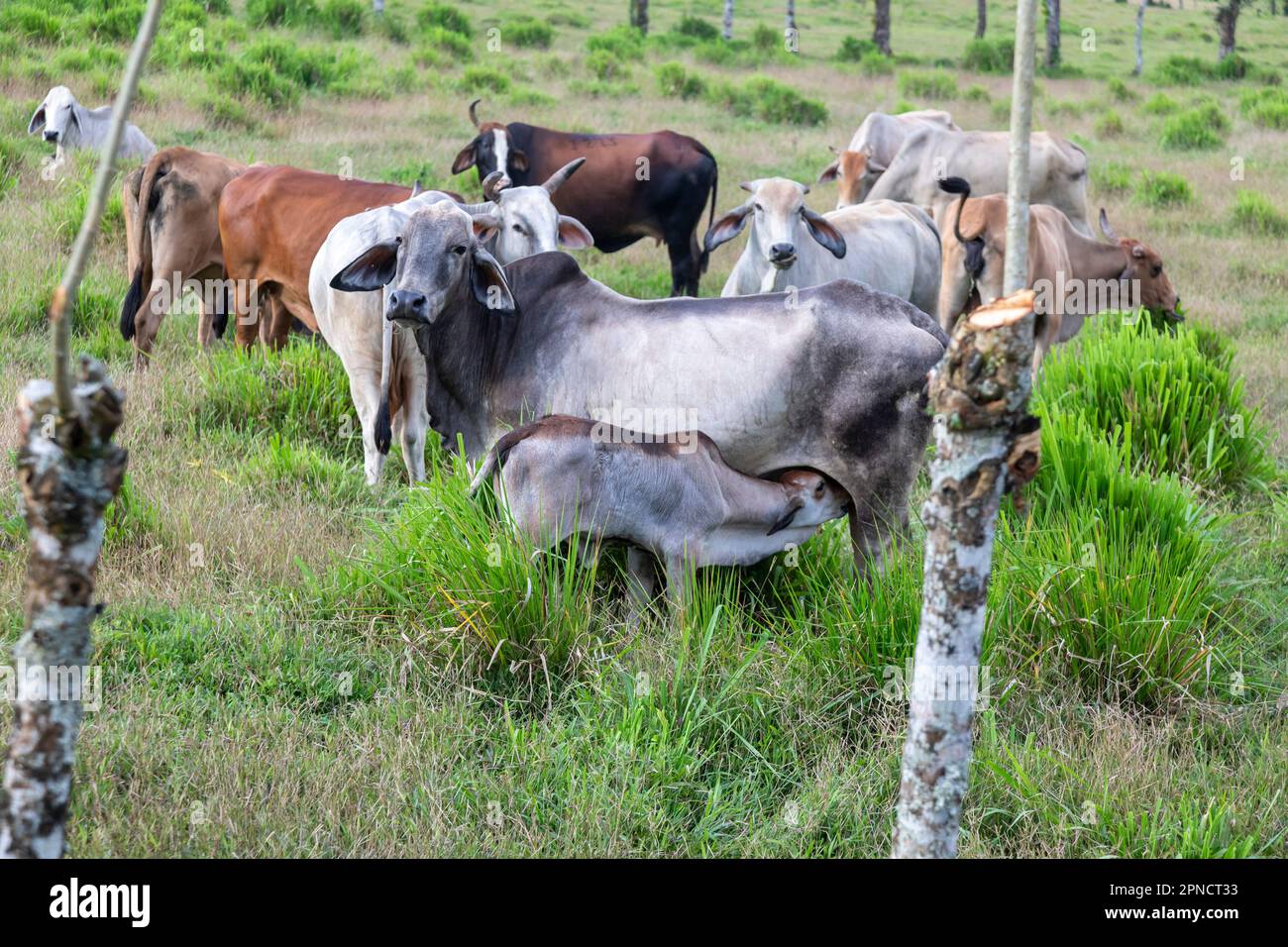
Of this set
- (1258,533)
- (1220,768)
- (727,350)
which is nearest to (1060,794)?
(1220,768)

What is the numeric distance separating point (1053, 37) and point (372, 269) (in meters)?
30.0

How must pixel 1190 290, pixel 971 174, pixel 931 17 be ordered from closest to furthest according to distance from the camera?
1. pixel 1190 290
2. pixel 971 174
3. pixel 931 17

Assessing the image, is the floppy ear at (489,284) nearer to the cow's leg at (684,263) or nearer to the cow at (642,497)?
the cow at (642,497)

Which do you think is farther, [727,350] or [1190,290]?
[1190,290]

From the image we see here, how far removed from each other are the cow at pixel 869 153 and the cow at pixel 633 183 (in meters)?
1.17

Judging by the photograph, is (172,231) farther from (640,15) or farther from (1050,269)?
(640,15)

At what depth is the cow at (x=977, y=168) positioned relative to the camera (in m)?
12.0

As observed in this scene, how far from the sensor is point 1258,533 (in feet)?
19.3

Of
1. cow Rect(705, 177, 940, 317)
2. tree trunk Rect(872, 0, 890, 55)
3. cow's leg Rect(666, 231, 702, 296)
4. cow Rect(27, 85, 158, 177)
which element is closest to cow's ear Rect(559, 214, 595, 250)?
cow Rect(705, 177, 940, 317)

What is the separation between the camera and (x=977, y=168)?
12336 mm

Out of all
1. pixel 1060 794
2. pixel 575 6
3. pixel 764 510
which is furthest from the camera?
pixel 575 6

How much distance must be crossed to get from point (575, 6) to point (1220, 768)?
111 feet

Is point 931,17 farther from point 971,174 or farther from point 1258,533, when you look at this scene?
point 1258,533

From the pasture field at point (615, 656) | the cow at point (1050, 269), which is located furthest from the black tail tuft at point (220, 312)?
the cow at point (1050, 269)
